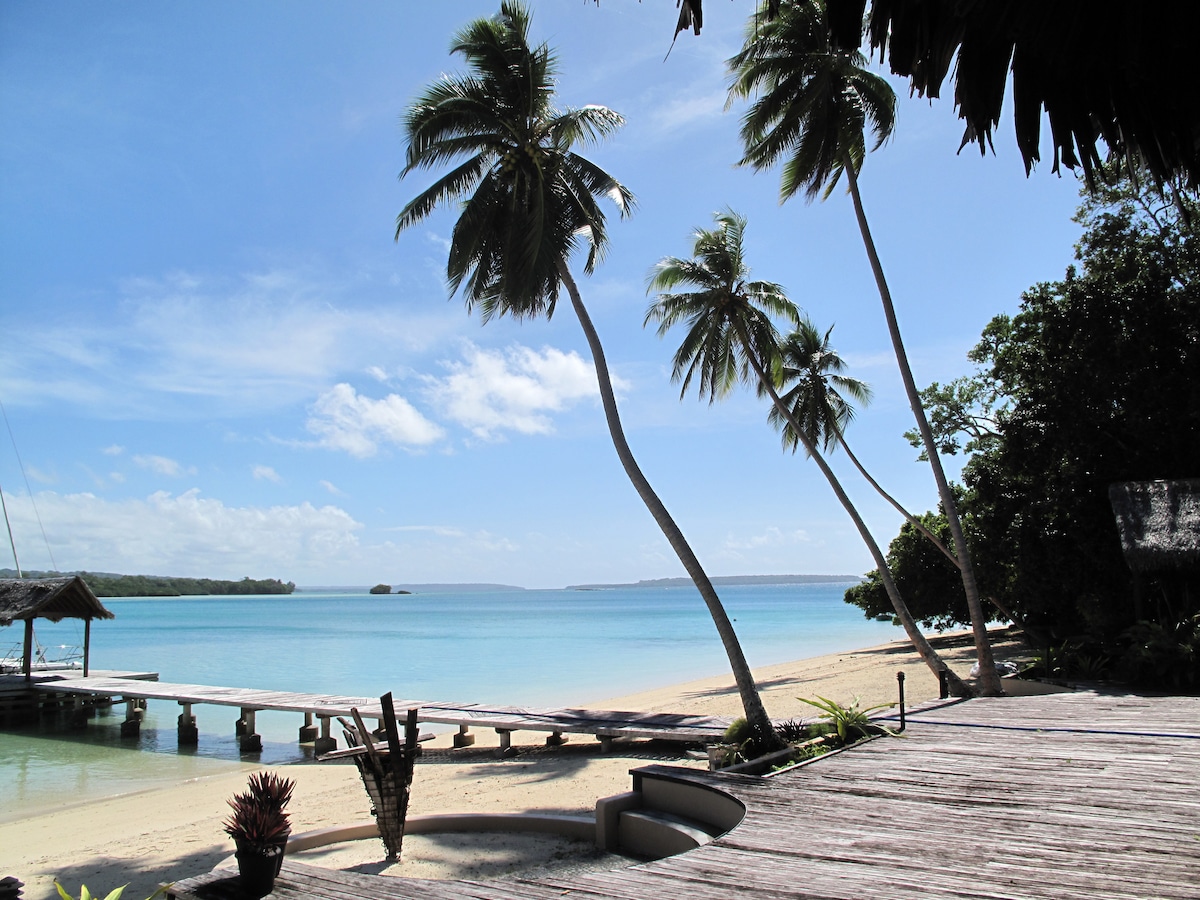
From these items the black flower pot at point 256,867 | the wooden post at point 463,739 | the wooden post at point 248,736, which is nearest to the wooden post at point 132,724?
the wooden post at point 248,736

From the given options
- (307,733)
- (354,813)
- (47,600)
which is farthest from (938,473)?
(47,600)

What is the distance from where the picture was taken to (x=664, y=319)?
57.8 ft

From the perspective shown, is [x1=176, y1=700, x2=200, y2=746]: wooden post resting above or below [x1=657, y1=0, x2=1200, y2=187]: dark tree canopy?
below

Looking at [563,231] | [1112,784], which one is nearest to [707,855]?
[1112,784]

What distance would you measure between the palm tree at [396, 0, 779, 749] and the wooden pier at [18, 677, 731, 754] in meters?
2.60

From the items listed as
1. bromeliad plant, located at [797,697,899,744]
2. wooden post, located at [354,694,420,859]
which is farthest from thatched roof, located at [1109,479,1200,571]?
wooden post, located at [354,694,420,859]

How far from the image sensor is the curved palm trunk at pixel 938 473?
11086mm

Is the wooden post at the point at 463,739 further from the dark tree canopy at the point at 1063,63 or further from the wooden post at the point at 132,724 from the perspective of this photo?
the dark tree canopy at the point at 1063,63

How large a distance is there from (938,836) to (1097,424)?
14.2 m

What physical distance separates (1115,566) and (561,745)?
11999 millimetres

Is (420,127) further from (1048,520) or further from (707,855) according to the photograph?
(1048,520)

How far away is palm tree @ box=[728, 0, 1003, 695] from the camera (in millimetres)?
12188

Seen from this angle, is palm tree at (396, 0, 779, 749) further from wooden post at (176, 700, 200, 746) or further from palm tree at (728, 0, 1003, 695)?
wooden post at (176, 700, 200, 746)

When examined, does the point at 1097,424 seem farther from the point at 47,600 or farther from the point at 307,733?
the point at 47,600
